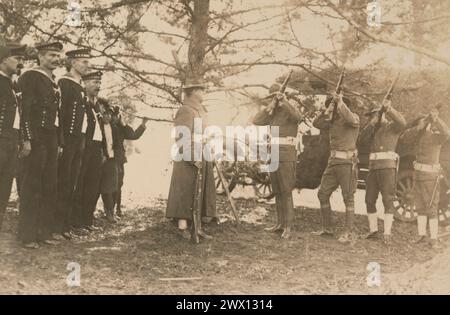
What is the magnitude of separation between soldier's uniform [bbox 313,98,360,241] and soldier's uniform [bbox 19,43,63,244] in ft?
12.0

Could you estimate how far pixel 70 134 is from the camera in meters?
6.32

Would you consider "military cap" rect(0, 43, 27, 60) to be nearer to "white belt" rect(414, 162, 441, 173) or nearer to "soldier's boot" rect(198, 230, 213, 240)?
"soldier's boot" rect(198, 230, 213, 240)

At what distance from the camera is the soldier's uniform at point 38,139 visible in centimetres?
576

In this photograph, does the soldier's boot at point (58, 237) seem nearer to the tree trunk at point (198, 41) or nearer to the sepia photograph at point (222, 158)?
the sepia photograph at point (222, 158)

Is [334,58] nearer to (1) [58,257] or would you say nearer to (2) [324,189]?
(2) [324,189]

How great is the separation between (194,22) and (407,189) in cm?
432

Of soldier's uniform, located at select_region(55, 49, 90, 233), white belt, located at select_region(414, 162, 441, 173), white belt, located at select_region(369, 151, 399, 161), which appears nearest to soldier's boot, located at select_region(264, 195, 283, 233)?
white belt, located at select_region(369, 151, 399, 161)

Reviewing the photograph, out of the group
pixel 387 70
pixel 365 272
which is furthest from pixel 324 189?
pixel 387 70

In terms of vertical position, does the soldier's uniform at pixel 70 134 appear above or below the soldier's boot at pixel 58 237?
above

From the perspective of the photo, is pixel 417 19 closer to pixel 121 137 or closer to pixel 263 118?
pixel 263 118

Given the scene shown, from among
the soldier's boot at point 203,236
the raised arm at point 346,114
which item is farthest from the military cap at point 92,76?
the raised arm at point 346,114

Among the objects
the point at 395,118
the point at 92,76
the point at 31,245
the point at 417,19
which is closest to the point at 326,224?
the point at 395,118

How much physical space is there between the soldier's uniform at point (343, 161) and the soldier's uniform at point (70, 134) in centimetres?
334

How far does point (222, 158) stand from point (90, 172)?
3490mm
